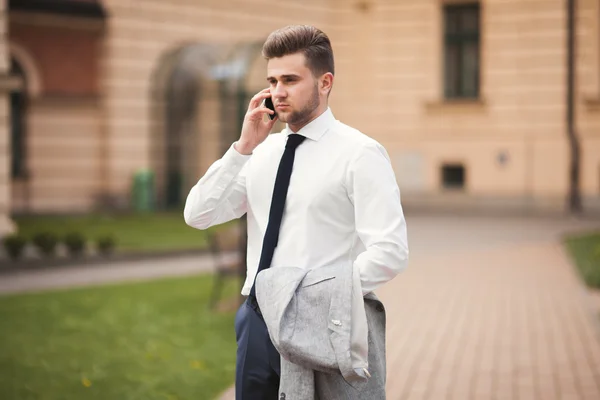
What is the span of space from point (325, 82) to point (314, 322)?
0.78 metres

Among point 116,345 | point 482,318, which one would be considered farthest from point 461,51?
point 116,345

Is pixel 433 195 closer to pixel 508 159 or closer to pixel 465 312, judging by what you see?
pixel 508 159

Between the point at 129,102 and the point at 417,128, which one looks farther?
the point at 417,128

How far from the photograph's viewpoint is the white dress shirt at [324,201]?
114 inches

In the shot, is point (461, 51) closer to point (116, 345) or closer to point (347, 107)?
point (347, 107)

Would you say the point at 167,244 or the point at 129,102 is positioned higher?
the point at 129,102

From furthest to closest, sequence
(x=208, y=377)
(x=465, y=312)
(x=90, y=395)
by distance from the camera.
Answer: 1. (x=465, y=312)
2. (x=208, y=377)
3. (x=90, y=395)

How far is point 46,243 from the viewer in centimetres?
1288

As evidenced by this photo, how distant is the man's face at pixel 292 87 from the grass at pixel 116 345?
3.71 meters

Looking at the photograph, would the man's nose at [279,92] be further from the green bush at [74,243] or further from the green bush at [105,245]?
the green bush at [105,245]

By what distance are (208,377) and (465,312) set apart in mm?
3455

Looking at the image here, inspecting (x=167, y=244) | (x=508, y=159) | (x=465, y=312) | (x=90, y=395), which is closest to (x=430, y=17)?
(x=508, y=159)

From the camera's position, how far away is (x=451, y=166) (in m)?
23.2

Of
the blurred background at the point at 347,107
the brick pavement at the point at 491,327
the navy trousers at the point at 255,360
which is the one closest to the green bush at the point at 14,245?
the blurred background at the point at 347,107
